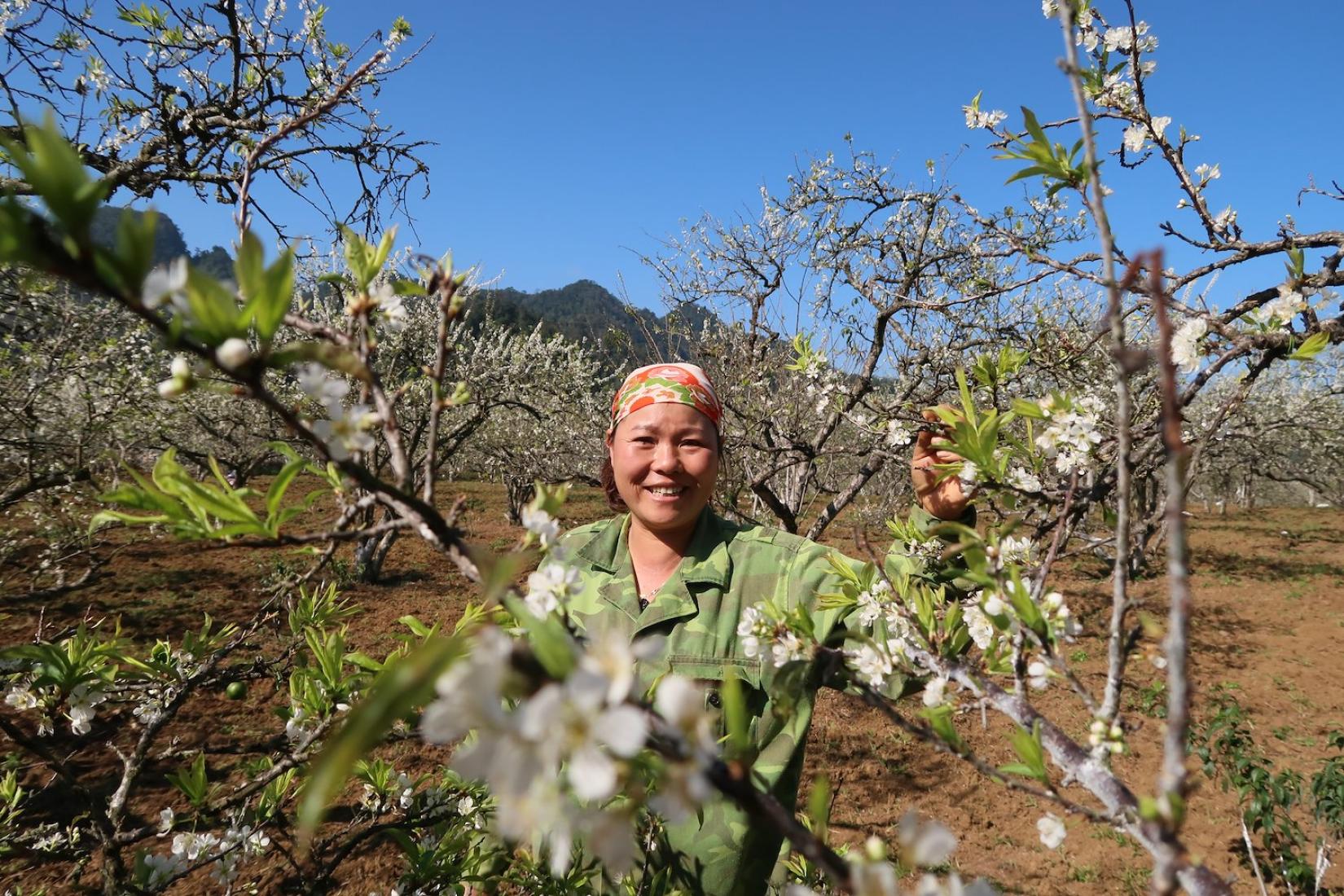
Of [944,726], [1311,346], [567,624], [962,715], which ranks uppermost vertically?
[1311,346]

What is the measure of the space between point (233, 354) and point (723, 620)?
171 cm

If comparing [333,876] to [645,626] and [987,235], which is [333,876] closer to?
[645,626]

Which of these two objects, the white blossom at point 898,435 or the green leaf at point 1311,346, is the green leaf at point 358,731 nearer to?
the green leaf at point 1311,346

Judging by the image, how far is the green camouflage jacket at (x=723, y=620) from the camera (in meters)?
1.84

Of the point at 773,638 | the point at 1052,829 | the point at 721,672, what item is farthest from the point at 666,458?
the point at 1052,829

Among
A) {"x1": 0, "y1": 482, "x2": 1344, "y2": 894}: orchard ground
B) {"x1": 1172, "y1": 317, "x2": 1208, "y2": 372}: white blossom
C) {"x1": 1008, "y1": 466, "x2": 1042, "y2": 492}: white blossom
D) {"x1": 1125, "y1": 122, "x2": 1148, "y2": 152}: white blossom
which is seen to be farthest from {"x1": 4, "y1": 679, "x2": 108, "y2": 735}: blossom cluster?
{"x1": 1125, "y1": 122, "x2": 1148, "y2": 152}: white blossom

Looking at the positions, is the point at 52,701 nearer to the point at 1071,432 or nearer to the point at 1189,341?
the point at 1071,432

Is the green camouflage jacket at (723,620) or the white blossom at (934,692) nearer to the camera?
the white blossom at (934,692)

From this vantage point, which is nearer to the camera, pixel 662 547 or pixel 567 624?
pixel 567 624

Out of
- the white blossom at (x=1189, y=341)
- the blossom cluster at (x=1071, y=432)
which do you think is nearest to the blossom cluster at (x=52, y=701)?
the blossom cluster at (x=1071, y=432)

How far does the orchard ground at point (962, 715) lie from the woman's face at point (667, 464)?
0.59 m

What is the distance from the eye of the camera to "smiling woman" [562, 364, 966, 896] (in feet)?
6.04

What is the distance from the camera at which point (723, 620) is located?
2.05m

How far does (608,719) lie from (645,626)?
5.41 ft
